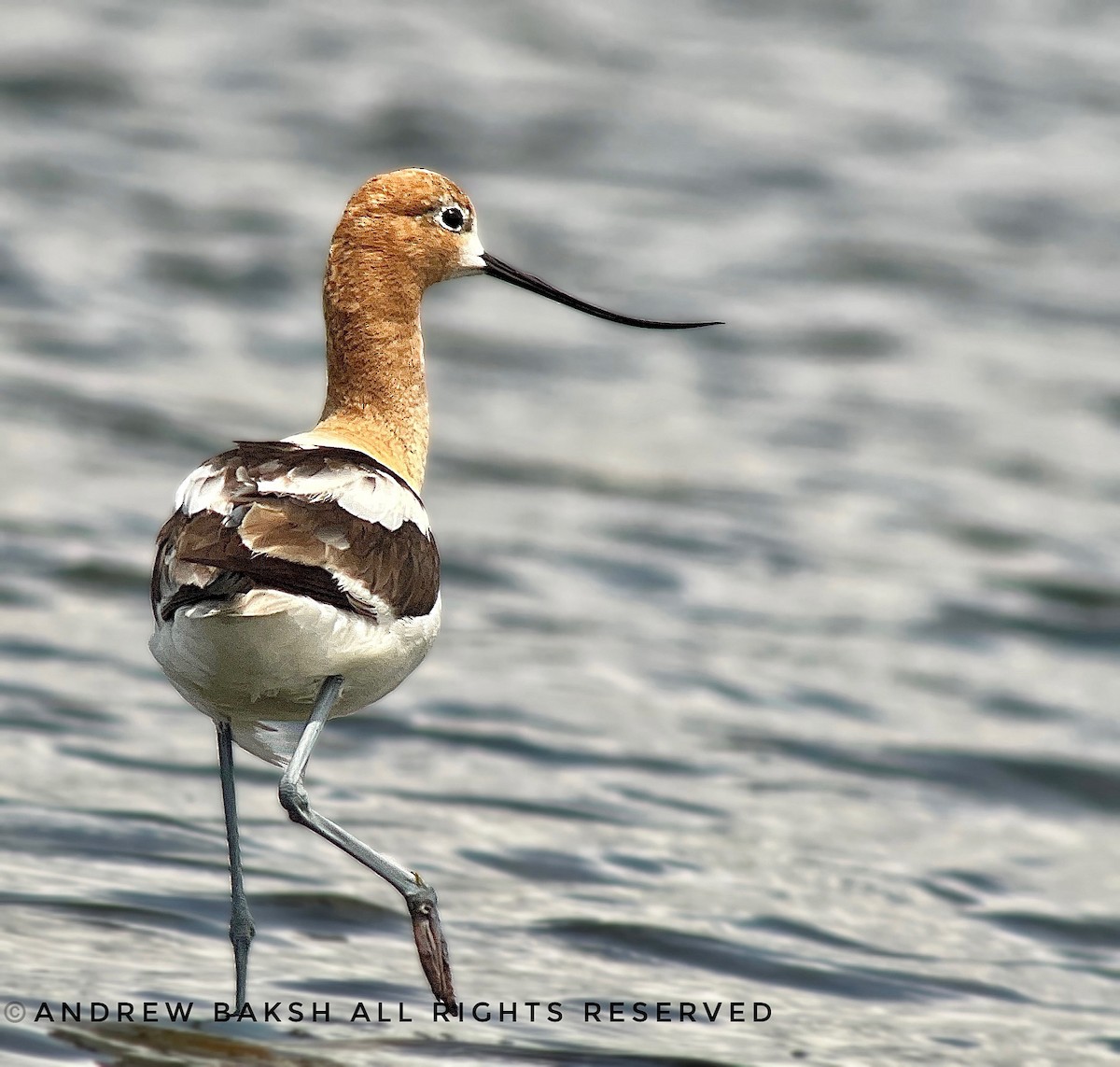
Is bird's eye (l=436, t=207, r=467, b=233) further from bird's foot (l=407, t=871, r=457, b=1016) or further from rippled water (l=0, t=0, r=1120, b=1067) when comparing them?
rippled water (l=0, t=0, r=1120, b=1067)

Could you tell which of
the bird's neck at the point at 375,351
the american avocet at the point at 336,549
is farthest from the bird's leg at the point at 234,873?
the bird's neck at the point at 375,351

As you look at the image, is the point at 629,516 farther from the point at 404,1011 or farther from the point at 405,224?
the point at 405,224

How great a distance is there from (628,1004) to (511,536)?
6.90 meters

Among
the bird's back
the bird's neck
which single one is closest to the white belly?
the bird's back

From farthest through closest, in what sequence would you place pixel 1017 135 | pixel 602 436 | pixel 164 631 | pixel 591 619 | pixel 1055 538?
pixel 1017 135 → pixel 602 436 → pixel 1055 538 → pixel 591 619 → pixel 164 631

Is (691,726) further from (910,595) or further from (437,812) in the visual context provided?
(910,595)

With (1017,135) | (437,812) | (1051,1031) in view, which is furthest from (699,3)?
(1051,1031)

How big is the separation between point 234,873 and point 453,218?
86.7 inches

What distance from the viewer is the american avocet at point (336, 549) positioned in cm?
557

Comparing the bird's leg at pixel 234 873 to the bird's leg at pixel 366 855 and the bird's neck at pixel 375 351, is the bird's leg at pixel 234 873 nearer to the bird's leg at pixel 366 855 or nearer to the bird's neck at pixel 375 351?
the bird's leg at pixel 366 855

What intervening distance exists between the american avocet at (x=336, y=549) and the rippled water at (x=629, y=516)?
48.7 inches

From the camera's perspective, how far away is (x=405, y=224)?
6.86 metres

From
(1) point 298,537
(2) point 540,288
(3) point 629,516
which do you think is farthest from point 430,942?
(3) point 629,516

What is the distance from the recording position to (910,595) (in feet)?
47.3
